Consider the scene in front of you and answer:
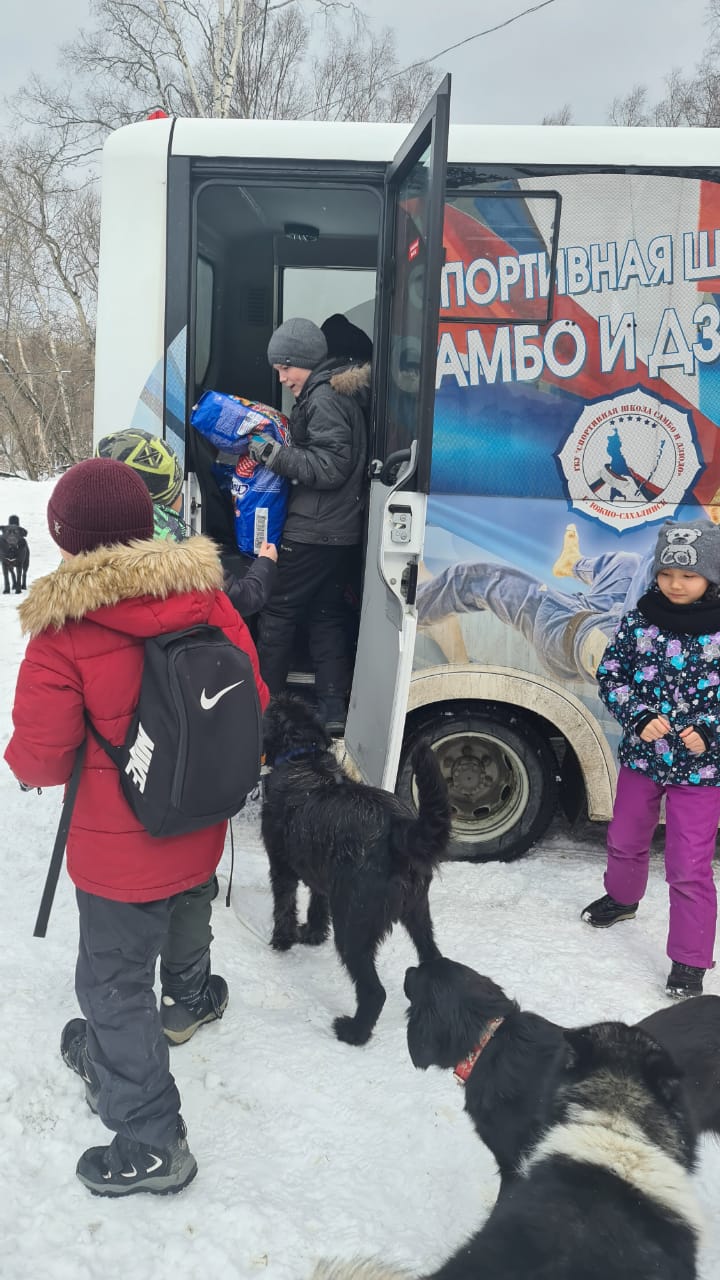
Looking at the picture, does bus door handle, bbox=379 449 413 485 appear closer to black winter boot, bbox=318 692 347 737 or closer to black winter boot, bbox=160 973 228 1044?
black winter boot, bbox=318 692 347 737

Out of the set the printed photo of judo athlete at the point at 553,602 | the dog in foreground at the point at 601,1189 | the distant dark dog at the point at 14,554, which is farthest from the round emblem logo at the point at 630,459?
the distant dark dog at the point at 14,554

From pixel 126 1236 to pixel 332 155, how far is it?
351 centimetres

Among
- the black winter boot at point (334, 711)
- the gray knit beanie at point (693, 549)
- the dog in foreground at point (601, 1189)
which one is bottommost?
the dog in foreground at point (601, 1189)

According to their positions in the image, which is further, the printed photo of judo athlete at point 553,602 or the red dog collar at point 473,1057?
the printed photo of judo athlete at point 553,602

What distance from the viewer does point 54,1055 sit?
2.38 metres

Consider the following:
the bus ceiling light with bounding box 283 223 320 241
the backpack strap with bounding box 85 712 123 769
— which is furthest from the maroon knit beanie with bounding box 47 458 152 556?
the bus ceiling light with bounding box 283 223 320 241

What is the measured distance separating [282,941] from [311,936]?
0.11 metres

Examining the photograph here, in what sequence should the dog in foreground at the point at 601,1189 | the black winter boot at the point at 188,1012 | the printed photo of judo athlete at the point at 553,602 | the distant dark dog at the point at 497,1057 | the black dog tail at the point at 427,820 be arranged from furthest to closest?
the printed photo of judo athlete at the point at 553,602 < the black winter boot at the point at 188,1012 < the black dog tail at the point at 427,820 < the distant dark dog at the point at 497,1057 < the dog in foreground at the point at 601,1189

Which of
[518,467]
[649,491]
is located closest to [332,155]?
[518,467]

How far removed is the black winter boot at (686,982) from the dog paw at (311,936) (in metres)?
1.21

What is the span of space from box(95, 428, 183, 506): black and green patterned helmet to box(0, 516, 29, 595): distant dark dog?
22.9 ft

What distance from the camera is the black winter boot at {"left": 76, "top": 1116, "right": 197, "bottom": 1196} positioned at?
77.6 inches

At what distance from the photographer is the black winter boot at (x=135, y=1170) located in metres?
1.97

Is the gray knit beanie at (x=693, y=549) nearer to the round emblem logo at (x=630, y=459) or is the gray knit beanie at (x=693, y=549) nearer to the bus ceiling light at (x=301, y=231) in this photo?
the round emblem logo at (x=630, y=459)
